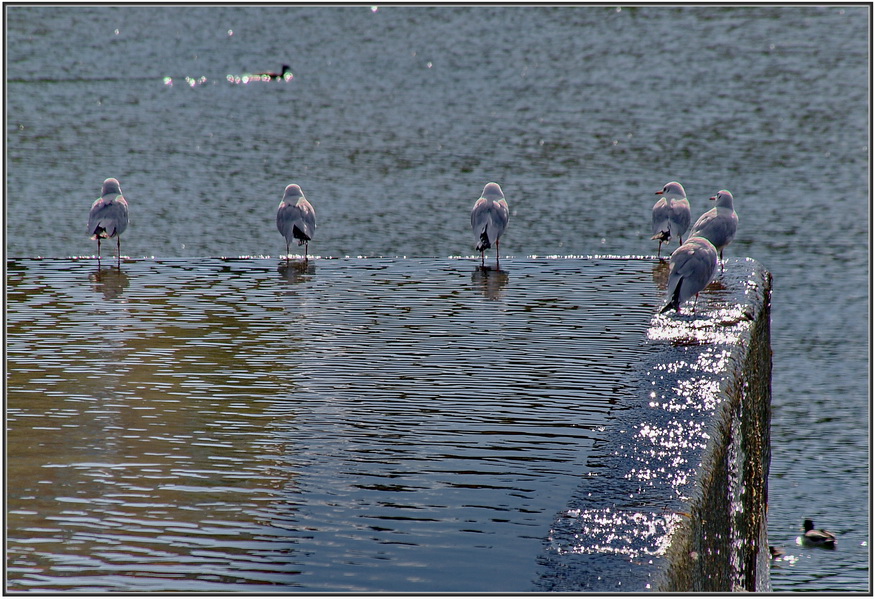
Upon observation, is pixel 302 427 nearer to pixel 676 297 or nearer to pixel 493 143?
pixel 676 297

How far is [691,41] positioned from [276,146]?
22.6 meters

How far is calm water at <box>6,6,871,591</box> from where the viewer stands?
16.1 metres

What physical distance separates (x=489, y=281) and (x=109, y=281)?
147 inches

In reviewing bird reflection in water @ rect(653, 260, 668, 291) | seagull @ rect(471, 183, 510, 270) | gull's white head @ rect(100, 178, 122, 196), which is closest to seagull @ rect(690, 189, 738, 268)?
bird reflection in water @ rect(653, 260, 668, 291)

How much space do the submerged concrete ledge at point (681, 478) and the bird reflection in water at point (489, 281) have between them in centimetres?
191

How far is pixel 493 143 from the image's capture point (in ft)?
98.9

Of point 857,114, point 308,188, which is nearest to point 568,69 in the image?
point 857,114

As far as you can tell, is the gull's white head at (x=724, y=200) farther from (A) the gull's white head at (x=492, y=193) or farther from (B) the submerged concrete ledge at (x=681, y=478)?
(B) the submerged concrete ledge at (x=681, y=478)

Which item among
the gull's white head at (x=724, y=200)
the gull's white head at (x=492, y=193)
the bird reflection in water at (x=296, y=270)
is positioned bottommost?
the bird reflection in water at (x=296, y=270)

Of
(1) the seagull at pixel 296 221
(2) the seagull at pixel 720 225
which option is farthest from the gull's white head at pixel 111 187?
(2) the seagull at pixel 720 225

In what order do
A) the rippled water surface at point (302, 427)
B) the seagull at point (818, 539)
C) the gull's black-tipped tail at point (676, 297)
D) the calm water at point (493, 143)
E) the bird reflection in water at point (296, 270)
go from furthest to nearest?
the calm water at point (493, 143) → the seagull at point (818, 539) → the bird reflection in water at point (296, 270) → the gull's black-tipped tail at point (676, 297) → the rippled water surface at point (302, 427)

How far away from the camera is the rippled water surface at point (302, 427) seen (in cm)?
424

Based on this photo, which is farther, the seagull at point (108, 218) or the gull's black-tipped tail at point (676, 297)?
the seagull at point (108, 218)

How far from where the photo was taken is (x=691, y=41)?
4625 centimetres
